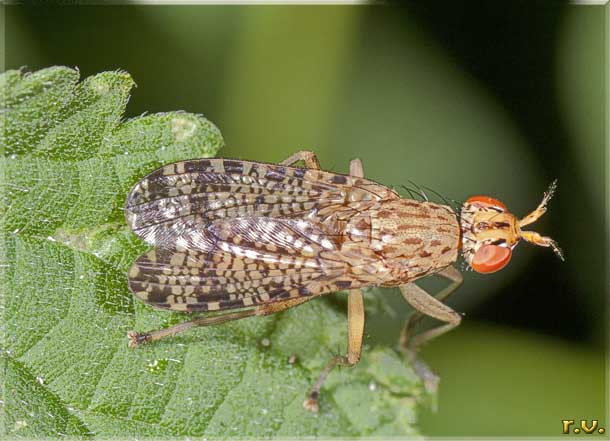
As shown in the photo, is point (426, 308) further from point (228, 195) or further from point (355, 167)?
point (228, 195)

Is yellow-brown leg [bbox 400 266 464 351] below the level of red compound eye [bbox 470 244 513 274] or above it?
below

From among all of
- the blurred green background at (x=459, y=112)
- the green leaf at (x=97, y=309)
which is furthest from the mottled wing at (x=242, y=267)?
the blurred green background at (x=459, y=112)

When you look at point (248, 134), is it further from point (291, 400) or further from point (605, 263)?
point (605, 263)

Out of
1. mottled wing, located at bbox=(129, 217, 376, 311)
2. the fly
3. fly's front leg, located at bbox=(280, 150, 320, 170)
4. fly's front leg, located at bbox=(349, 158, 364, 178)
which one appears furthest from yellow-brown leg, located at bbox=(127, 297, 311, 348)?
fly's front leg, located at bbox=(349, 158, 364, 178)

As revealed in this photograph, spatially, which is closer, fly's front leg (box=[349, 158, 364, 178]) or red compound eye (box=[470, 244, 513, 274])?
red compound eye (box=[470, 244, 513, 274])

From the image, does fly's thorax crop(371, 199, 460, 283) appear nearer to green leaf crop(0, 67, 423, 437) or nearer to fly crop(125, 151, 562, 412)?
fly crop(125, 151, 562, 412)

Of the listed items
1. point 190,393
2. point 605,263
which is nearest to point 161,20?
point 190,393
